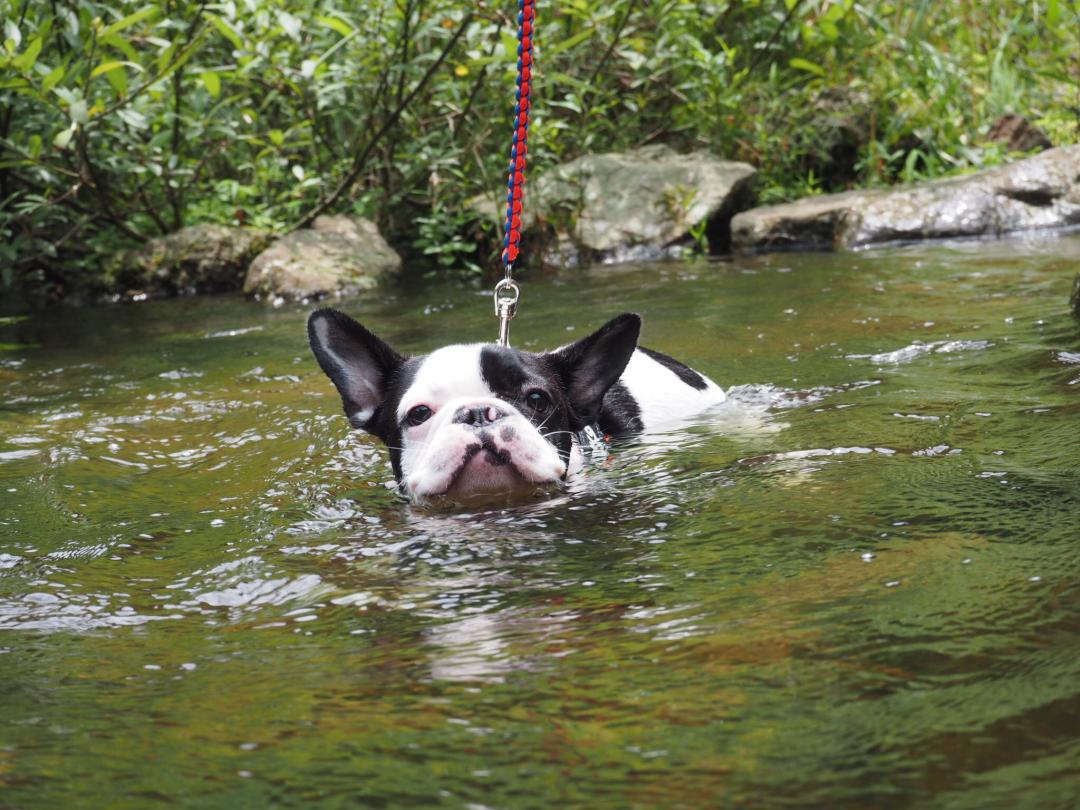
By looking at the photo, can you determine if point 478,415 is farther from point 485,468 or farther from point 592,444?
point 592,444

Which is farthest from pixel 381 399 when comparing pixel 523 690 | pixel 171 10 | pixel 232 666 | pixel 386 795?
pixel 171 10

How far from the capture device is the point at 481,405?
3.53 meters

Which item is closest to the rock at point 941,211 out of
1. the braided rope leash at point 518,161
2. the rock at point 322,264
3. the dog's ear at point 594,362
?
the rock at point 322,264

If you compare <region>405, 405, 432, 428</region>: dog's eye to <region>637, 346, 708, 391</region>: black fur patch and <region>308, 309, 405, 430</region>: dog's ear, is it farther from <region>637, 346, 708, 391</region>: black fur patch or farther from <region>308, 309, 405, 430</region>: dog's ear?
<region>637, 346, 708, 391</region>: black fur patch

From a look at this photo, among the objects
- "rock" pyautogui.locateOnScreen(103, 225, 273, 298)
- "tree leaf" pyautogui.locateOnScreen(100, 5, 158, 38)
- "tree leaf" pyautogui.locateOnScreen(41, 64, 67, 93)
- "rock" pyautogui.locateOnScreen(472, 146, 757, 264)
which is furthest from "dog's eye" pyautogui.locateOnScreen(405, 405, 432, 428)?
"rock" pyautogui.locateOnScreen(103, 225, 273, 298)

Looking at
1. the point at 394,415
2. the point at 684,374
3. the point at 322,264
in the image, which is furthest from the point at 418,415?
the point at 322,264

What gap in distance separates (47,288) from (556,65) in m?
4.83

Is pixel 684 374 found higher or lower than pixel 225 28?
lower

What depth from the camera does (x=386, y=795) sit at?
167cm

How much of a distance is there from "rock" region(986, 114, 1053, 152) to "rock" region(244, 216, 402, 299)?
577 centimetres

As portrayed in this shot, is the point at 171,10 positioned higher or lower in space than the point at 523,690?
higher

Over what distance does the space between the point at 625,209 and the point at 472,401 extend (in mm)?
7330

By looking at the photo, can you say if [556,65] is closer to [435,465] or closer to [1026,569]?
[435,465]

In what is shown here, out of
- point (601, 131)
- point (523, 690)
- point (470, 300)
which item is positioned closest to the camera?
point (523, 690)
